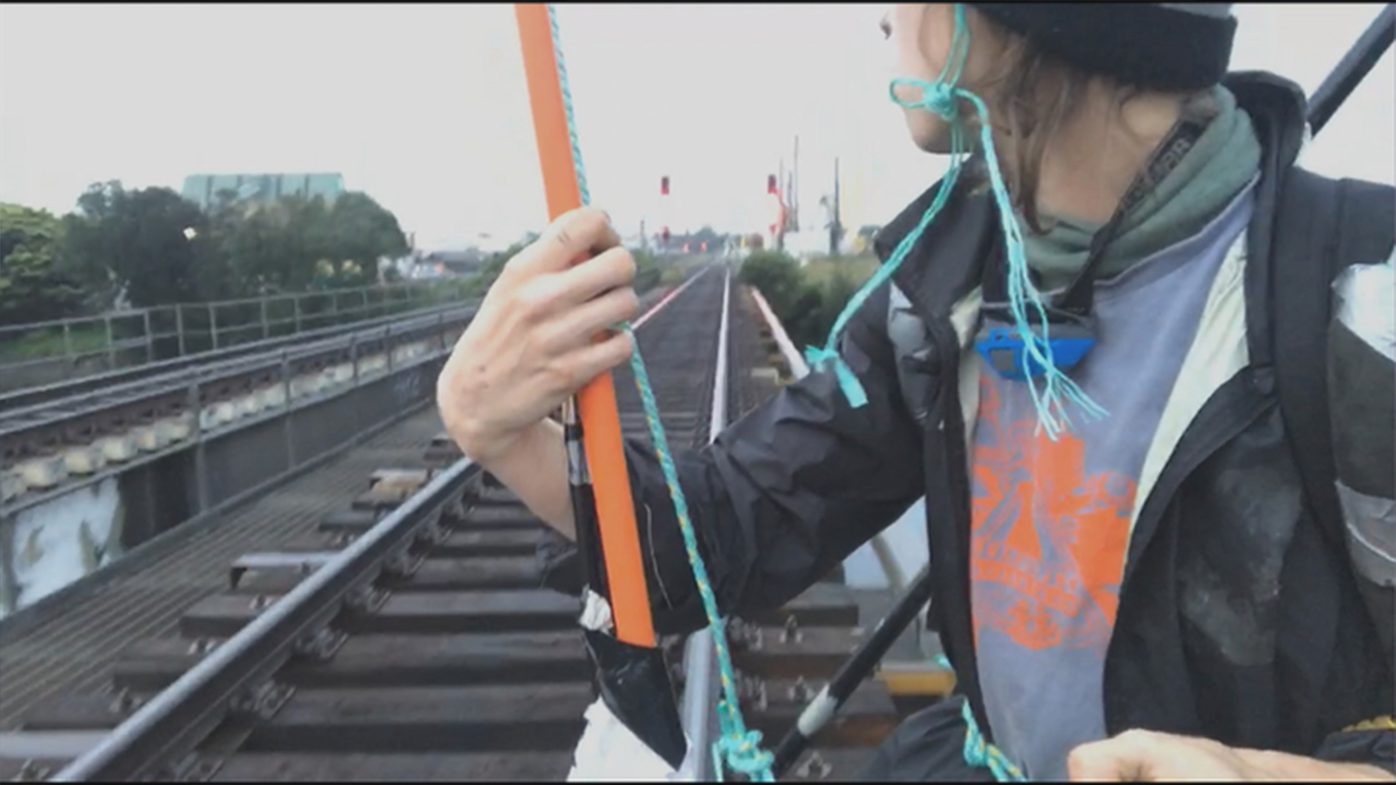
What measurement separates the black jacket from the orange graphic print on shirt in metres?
0.02

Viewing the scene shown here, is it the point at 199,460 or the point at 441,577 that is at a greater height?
the point at 199,460

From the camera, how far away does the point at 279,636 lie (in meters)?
3.58

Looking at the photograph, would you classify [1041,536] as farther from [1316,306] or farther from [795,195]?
[795,195]

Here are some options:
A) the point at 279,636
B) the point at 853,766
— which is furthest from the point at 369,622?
the point at 853,766

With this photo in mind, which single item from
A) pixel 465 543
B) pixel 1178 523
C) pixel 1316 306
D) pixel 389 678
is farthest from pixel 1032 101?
pixel 465 543

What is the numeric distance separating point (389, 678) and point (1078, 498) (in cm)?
269

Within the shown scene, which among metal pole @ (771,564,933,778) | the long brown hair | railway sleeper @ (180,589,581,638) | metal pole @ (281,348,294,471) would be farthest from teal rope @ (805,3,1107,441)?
metal pole @ (281,348,294,471)

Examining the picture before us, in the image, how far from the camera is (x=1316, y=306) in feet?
3.70

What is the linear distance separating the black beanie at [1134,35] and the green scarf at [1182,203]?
0.39 ft

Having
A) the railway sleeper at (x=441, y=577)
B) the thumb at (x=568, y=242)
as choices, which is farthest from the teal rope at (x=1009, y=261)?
the railway sleeper at (x=441, y=577)

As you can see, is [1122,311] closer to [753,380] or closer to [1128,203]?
[1128,203]

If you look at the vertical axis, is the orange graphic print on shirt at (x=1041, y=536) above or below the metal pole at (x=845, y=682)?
above

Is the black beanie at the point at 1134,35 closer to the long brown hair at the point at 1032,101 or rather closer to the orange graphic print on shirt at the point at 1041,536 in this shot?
the long brown hair at the point at 1032,101

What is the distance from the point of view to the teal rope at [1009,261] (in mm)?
1093
